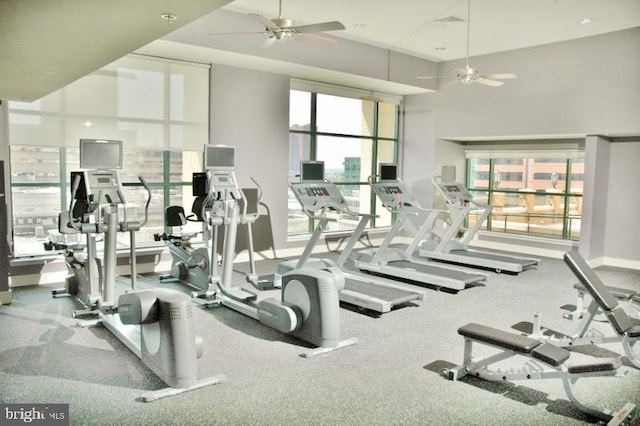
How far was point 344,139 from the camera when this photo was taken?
9.42 meters

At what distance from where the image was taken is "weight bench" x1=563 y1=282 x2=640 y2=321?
4956 mm

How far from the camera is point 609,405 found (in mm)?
3324

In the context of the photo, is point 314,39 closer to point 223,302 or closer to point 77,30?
point 223,302

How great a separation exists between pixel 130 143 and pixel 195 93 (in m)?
1.16

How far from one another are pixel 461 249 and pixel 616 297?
331 cm

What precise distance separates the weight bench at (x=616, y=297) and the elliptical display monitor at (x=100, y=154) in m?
4.60

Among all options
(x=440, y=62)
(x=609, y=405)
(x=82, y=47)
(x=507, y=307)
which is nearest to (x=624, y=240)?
(x=507, y=307)

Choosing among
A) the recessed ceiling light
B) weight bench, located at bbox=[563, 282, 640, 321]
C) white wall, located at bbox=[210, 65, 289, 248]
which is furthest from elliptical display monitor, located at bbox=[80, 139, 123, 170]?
weight bench, located at bbox=[563, 282, 640, 321]

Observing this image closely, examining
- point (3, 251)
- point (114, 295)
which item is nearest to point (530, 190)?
point (114, 295)

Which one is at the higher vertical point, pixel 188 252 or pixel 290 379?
pixel 188 252

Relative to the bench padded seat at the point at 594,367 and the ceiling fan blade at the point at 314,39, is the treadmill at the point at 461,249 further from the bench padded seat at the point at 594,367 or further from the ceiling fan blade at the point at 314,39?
the bench padded seat at the point at 594,367

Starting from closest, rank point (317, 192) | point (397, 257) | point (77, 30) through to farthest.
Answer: point (77, 30) < point (317, 192) < point (397, 257)

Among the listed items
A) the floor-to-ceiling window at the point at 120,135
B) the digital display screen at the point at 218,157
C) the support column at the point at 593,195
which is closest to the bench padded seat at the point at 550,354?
the digital display screen at the point at 218,157

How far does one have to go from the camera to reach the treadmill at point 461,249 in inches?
296
